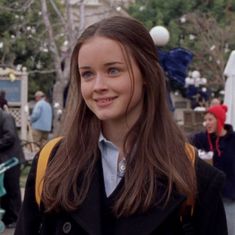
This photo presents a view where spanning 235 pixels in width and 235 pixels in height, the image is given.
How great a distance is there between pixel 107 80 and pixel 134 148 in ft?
0.74

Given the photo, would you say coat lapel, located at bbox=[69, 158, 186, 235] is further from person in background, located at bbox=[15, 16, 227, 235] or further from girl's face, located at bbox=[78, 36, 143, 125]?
girl's face, located at bbox=[78, 36, 143, 125]

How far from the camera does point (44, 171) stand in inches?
101

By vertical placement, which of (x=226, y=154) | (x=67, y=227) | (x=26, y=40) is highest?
(x=67, y=227)

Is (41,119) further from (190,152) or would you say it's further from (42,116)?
(190,152)

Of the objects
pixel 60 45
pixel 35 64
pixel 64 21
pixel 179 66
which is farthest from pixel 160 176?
pixel 35 64

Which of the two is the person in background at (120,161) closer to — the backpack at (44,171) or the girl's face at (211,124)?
the backpack at (44,171)

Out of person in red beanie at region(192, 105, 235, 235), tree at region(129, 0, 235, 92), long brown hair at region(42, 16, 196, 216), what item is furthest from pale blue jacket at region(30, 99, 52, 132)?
long brown hair at region(42, 16, 196, 216)

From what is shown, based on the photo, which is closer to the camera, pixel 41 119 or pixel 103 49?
pixel 103 49

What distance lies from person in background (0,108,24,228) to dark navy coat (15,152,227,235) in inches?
303

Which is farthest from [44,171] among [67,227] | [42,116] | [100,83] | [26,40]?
[26,40]

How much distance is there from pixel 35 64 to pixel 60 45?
3220 mm

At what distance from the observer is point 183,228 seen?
2514mm

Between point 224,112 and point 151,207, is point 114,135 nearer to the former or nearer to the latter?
point 151,207

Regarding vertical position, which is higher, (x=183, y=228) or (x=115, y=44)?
(x=115, y=44)
